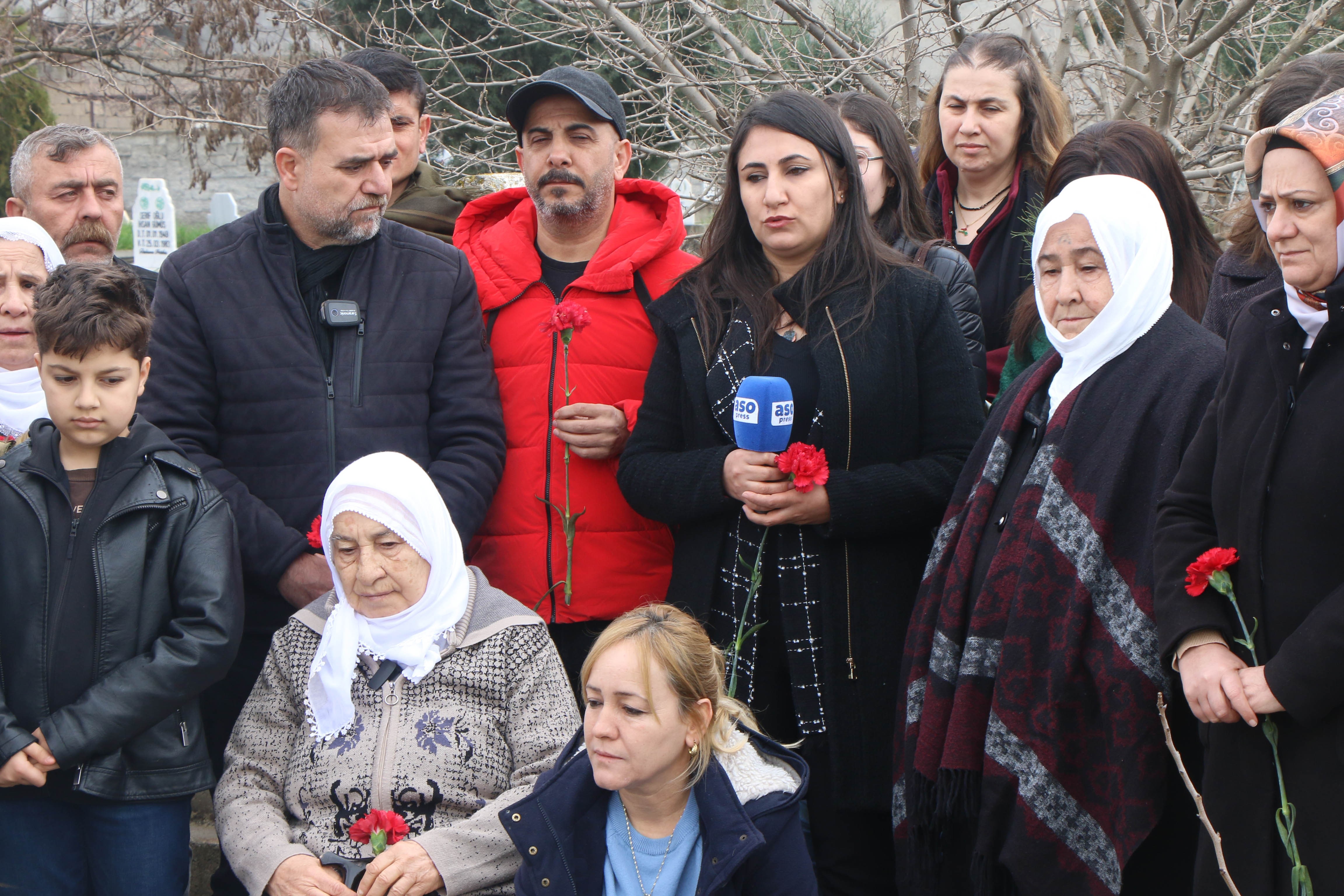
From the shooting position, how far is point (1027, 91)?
4.04 meters

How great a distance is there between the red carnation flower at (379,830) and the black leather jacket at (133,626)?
481mm

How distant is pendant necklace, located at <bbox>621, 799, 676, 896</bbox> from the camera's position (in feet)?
8.79

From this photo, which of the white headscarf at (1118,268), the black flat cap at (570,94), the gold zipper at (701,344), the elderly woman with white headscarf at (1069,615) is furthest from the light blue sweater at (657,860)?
the black flat cap at (570,94)

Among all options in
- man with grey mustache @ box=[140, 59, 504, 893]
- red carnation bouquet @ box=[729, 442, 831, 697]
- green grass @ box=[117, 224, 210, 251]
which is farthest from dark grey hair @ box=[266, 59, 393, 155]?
green grass @ box=[117, 224, 210, 251]

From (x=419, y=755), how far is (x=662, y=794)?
0.63 m

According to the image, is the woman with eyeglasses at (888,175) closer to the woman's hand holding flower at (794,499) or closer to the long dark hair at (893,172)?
the long dark hair at (893,172)

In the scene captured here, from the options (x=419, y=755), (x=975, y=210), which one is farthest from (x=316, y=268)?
(x=975, y=210)

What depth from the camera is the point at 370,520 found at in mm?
3008

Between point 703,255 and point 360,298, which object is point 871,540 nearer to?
point 703,255

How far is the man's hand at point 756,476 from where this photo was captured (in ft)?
9.70

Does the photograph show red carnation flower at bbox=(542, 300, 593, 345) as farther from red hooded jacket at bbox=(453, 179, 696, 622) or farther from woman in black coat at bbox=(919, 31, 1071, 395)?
woman in black coat at bbox=(919, 31, 1071, 395)

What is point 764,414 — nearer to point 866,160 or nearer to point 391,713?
point 391,713

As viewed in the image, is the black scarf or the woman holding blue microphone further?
the black scarf

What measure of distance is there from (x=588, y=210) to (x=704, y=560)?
119cm
